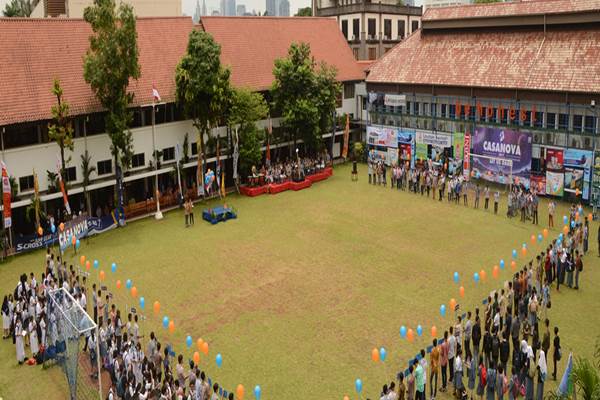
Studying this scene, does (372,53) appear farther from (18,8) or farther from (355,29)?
(18,8)

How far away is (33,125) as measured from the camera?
2728 centimetres

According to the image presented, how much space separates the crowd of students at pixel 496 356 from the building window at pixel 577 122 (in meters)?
15.0

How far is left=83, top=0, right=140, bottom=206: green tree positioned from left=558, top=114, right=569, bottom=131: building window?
2189 centimetres

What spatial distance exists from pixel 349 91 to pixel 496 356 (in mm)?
30415

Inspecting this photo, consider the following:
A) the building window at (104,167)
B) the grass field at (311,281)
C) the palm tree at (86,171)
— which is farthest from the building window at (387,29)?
the palm tree at (86,171)

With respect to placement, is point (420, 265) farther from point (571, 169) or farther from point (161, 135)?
A: point (161, 135)

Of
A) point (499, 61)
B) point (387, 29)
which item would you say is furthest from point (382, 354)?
point (387, 29)

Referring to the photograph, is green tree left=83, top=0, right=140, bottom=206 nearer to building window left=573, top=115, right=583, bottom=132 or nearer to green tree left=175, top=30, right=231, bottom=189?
green tree left=175, top=30, right=231, bottom=189

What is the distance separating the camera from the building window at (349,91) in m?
A: 43.4

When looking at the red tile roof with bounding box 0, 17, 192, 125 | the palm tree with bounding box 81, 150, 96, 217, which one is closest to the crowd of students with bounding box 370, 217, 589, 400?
the palm tree with bounding box 81, 150, 96, 217

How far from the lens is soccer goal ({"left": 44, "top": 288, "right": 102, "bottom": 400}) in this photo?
593 inches

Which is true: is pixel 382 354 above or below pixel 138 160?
below

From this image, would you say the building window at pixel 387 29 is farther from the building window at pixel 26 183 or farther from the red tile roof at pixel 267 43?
the building window at pixel 26 183

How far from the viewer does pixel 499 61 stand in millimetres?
35219
